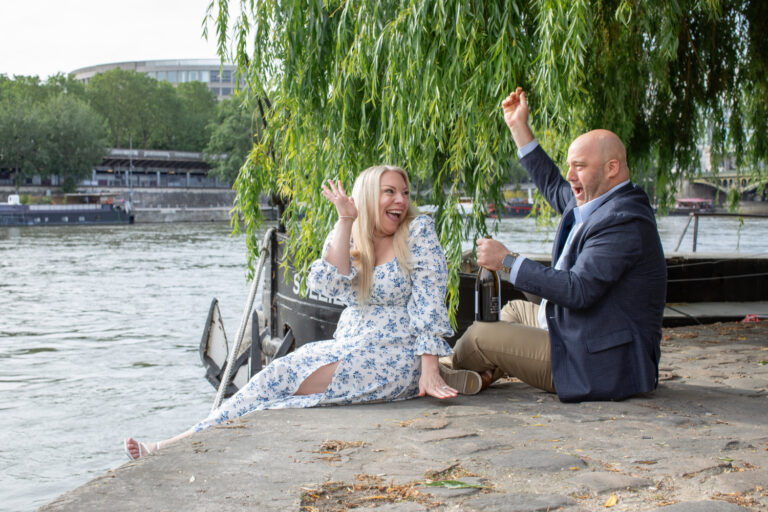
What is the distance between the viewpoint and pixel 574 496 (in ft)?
8.49

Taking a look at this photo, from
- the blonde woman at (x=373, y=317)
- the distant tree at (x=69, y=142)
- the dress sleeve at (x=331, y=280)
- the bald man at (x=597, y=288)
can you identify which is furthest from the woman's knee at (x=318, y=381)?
the distant tree at (x=69, y=142)

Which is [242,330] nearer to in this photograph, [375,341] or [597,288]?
[375,341]

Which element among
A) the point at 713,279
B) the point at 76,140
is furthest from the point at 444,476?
the point at 76,140

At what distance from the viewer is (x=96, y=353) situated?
1366cm

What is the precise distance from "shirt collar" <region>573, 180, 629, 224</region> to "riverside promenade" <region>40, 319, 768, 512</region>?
2.64ft

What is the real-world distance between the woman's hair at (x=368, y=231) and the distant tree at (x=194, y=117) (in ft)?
282

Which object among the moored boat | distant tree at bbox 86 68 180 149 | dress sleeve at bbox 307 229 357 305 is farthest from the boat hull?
dress sleeve at bbox 307 229 357 305

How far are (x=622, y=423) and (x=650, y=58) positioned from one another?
383cm

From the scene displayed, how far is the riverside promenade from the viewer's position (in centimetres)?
255

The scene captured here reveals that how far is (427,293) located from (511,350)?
Answer: 47cm

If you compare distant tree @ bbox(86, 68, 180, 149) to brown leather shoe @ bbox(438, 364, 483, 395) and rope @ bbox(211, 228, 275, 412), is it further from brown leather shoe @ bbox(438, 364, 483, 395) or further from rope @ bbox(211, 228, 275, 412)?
brown leather shoe @ bbox(438, 364, 483, 395)

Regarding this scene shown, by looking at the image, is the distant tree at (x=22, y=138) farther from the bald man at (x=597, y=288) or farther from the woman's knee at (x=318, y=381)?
the bald man at (x=597, y=288)

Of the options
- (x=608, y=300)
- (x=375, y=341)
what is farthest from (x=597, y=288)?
(x=375, y=341)

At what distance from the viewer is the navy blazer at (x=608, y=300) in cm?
346
